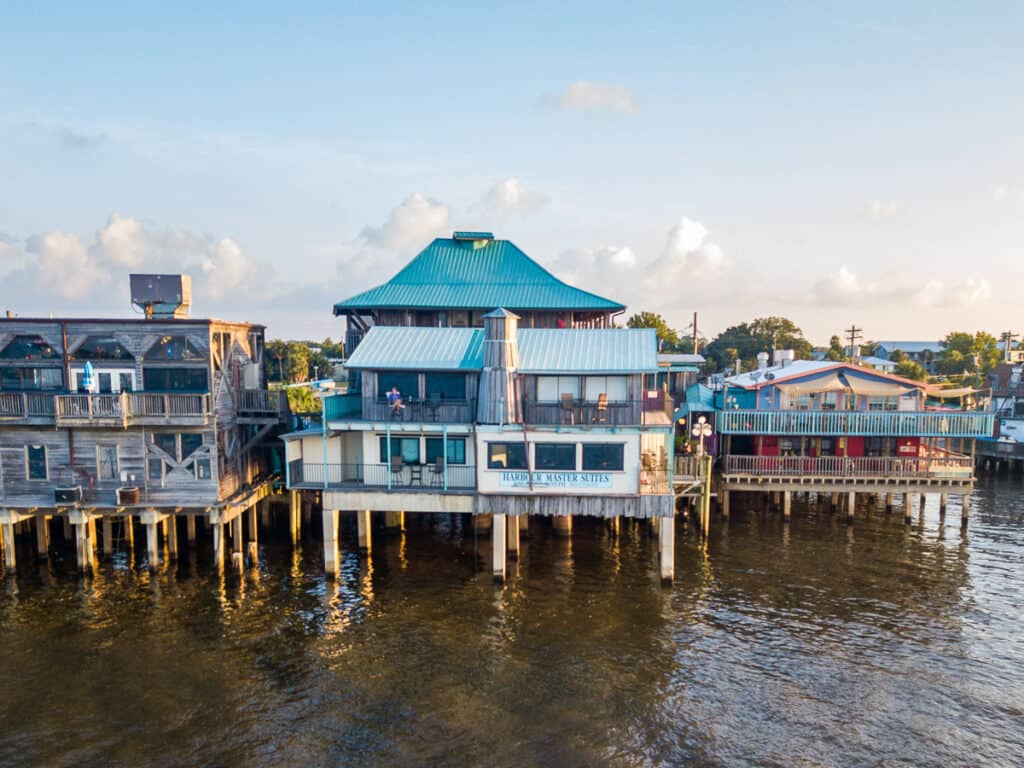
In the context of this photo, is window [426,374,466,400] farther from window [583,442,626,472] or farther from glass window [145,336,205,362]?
glass window [145,336,205,362]

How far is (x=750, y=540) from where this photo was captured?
3834 cm

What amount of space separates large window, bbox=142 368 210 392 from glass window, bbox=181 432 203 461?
2317 millimetres

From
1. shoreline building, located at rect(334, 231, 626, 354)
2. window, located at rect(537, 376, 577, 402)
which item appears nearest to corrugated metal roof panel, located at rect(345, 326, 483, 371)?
window, located at rect(537, 376, 577, 402)

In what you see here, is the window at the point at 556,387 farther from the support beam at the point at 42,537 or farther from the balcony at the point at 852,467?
the support beam at the point at 42,537

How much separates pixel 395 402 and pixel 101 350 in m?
15.4

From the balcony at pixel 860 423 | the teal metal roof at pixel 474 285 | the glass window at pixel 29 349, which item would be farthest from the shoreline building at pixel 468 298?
the glass window at pixel 29 349

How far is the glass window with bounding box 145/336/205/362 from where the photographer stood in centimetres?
3183

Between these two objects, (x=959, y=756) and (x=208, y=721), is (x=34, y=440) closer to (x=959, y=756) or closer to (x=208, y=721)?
(x=208, y=721)

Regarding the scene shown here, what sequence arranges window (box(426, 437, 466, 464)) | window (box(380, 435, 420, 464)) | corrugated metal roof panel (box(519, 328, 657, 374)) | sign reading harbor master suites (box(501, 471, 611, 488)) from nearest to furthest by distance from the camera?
1. sign reading harbor master suites (box(501, 471, 611, 488))
2. corrugated metal roof panel (box(519, 328, 657, 374))
3. window (box(426, 437, 466, 464))
4. window (box(380, 435, 420, 464))

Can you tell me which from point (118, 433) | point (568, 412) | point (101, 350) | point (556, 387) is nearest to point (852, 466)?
point (568, 412)

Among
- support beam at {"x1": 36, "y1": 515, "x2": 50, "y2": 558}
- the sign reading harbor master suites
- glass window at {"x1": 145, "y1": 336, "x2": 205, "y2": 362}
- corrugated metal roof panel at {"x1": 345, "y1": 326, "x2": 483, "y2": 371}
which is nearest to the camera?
the sign reading harbor master suites

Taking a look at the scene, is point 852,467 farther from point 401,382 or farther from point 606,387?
point 401,382

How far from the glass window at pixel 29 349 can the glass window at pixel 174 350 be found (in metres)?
4.69

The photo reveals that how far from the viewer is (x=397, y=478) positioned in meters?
31.0
